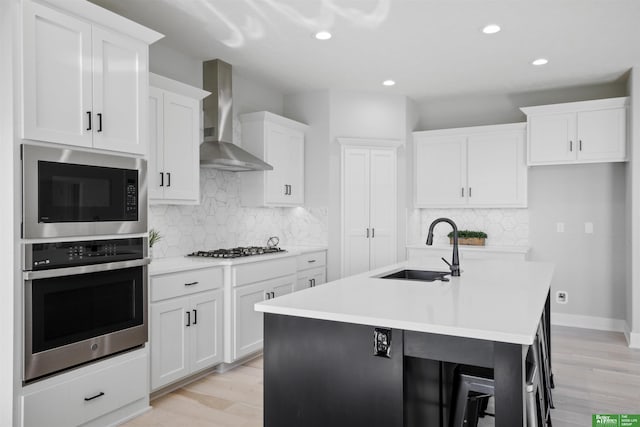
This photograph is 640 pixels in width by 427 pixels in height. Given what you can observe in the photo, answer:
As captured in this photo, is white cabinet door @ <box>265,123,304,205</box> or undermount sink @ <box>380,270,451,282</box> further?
white cabinet door @ <box>265,123,304,205</box>

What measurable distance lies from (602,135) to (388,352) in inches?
168

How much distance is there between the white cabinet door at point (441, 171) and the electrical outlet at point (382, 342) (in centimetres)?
414

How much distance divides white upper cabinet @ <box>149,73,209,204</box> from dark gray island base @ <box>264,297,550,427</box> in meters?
1.87

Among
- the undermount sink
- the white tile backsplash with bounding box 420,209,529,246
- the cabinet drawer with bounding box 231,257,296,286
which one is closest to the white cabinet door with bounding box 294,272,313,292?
the cabinet drawer with bounding box 231,257,296,286

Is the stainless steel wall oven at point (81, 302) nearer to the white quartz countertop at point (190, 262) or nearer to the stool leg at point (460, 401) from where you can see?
the white quartz countertop at point (190, 262)

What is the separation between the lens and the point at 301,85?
5.26 metres

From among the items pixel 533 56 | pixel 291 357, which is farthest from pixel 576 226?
pixel 291 357

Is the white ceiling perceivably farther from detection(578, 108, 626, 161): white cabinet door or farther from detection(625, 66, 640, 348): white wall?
detection(578, 108, 626, 161): white cabinet door

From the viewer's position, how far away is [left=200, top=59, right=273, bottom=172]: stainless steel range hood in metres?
4.27

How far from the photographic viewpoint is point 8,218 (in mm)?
2271

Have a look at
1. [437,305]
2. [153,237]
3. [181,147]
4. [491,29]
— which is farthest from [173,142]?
[491,29]

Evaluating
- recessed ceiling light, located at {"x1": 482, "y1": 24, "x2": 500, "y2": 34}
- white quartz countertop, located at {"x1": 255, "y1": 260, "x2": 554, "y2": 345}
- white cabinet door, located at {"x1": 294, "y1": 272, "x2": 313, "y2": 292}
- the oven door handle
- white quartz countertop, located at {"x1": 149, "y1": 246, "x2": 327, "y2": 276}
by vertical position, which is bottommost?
white cabinet door, located at {"x1": 294, "y1": 272, "x2": 313, "y2": 292}

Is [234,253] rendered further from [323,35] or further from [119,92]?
[323,35]

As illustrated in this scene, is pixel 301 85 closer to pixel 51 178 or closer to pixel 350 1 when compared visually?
pixel 350 1
